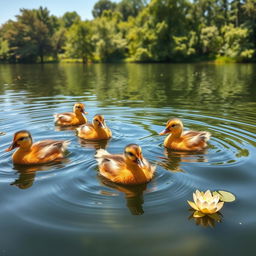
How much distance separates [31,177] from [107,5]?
157717 mm

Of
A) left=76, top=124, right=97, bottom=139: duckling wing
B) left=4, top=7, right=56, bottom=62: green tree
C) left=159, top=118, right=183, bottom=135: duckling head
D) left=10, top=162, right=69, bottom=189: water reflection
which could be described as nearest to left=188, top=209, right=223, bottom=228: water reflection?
left=10, top=162, right=69, bottom=189: water reflection

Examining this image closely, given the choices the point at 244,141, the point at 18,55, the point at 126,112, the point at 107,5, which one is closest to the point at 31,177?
the point at 244,141

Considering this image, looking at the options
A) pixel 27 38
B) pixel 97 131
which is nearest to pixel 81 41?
pixel 27 38

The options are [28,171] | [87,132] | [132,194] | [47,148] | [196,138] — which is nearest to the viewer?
[132,194]

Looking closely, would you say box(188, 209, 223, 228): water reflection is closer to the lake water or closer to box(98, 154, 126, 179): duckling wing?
the lake water

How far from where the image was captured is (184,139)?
7.59 metres

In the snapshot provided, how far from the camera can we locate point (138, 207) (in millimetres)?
4762

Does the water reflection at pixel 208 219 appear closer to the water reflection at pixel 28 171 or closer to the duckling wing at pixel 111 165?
the duckling wing at pixel 111 165

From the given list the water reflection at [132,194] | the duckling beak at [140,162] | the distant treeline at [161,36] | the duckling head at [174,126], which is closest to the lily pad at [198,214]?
the water reflection at [132,194]

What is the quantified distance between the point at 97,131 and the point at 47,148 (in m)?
1.97

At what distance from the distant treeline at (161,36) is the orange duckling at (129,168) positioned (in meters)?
53.5

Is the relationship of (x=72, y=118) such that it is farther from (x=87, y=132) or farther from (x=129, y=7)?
(x=129, y=7)

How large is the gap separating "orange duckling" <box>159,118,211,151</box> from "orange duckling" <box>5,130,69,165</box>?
2916mm

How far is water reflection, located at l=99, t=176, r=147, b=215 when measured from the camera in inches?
185
